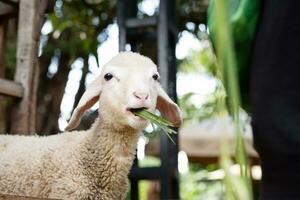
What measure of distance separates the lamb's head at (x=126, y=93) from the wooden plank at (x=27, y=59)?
1.14 feet

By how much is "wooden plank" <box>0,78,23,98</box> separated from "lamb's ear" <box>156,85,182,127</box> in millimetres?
694

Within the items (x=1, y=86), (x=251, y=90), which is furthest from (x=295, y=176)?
(x=1, y=86)

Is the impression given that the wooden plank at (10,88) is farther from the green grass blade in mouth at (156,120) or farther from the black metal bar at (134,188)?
the black metal bar at (134,188)

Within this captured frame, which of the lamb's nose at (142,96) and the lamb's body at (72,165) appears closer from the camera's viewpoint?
the lamb's nose at (142,96)

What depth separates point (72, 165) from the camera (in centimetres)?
256

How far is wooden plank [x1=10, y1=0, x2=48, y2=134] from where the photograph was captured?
2.98 m

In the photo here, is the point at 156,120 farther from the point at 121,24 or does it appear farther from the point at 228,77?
the point at 121,24

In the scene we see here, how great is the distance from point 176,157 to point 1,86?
1721 mm

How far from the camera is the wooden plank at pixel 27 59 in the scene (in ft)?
9.79

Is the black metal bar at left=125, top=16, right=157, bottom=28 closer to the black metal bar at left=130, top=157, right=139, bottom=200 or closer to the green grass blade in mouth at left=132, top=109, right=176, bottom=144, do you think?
the black metal bar at left=130, top=157, right=139, bottom=200

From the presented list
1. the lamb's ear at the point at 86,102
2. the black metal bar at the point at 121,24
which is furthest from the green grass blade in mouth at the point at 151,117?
the black metal bar at the point at 121,24

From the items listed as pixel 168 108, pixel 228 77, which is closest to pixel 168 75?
pixel 168 108

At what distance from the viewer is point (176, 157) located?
4195 mm

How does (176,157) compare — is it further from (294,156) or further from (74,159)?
(294,156)
